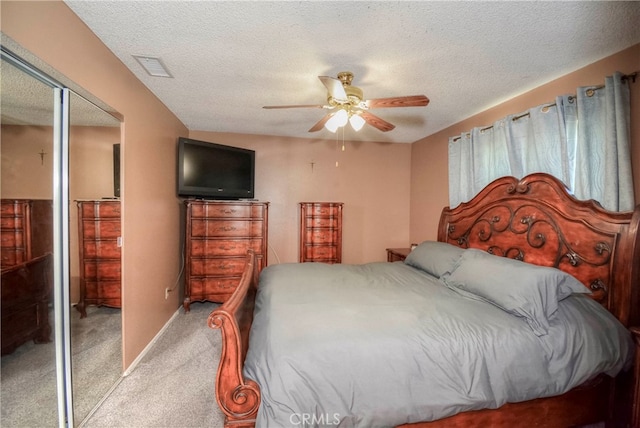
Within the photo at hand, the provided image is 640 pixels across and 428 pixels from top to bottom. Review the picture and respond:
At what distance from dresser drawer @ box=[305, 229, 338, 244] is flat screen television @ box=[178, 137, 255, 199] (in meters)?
1.03

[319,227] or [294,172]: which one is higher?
[294,172]

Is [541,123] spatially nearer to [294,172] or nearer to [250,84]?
[250,84]

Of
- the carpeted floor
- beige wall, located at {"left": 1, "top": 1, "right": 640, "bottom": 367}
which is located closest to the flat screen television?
beige wall, located at {"left": 1, "top": 1, "right": 640, "bottom": 367}

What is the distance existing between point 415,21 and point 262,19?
889 mm

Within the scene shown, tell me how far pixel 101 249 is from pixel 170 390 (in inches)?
45.2

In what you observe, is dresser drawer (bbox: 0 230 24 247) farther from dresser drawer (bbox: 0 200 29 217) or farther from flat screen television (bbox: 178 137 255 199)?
flat screen television (bbox: 178 137 255 199)

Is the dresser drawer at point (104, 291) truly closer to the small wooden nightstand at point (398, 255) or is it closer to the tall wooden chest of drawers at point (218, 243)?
the tall wooden chest of drawers at point (218, 243)

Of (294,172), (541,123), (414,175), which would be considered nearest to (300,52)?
(541,123)

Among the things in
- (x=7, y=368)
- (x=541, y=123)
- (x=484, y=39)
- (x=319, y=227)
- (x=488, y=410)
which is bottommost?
(x=488, y=410)

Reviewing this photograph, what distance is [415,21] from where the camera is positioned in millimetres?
1473

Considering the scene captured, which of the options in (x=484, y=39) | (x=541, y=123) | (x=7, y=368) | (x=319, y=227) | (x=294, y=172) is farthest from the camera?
(x=294, y=172)

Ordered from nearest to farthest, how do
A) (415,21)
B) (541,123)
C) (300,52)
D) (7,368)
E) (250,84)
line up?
(7,368) → (415,21) → (300,52) → (541,123) → (250,84)

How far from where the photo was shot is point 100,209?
1.84 meters

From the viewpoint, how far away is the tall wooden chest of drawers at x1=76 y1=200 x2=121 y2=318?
168cm
